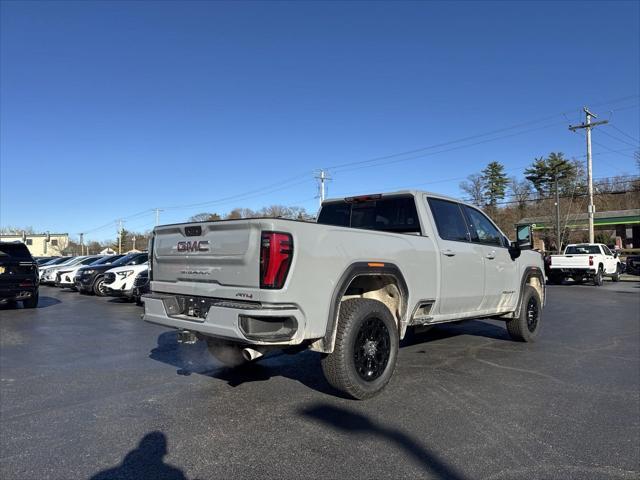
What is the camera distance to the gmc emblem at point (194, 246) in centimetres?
444

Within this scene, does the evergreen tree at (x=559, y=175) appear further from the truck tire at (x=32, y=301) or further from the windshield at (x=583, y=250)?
the truck tire at (x=32, y=301)

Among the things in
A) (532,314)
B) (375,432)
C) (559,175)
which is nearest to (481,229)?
(532,314)

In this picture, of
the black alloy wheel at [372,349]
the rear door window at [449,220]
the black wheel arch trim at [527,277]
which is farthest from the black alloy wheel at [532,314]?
the black alloy wheel at [372,349]

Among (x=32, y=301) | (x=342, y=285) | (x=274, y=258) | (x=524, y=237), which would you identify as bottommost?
(x=32, y=301)

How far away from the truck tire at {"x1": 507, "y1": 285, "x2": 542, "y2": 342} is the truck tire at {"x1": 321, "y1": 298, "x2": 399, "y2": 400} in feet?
11.1

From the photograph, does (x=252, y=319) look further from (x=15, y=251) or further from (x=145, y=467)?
(x=15, y=251)

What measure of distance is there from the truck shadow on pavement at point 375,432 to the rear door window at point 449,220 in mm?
2523

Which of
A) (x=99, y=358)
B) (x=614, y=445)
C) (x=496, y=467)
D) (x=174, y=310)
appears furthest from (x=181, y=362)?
(x=614, y=445)

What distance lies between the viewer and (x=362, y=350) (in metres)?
4.65

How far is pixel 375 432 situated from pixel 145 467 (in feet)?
5.72

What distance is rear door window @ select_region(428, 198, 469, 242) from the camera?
5.88 metres

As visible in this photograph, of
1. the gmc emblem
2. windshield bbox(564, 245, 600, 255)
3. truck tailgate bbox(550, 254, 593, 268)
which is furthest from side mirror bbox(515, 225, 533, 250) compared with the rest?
windshield bbox(564, 245, 600, 255)

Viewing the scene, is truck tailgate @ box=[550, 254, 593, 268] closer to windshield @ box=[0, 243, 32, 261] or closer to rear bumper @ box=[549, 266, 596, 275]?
rear bumper @ box=[549, 266, 596, 275]

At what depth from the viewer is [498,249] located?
22.5 feet
